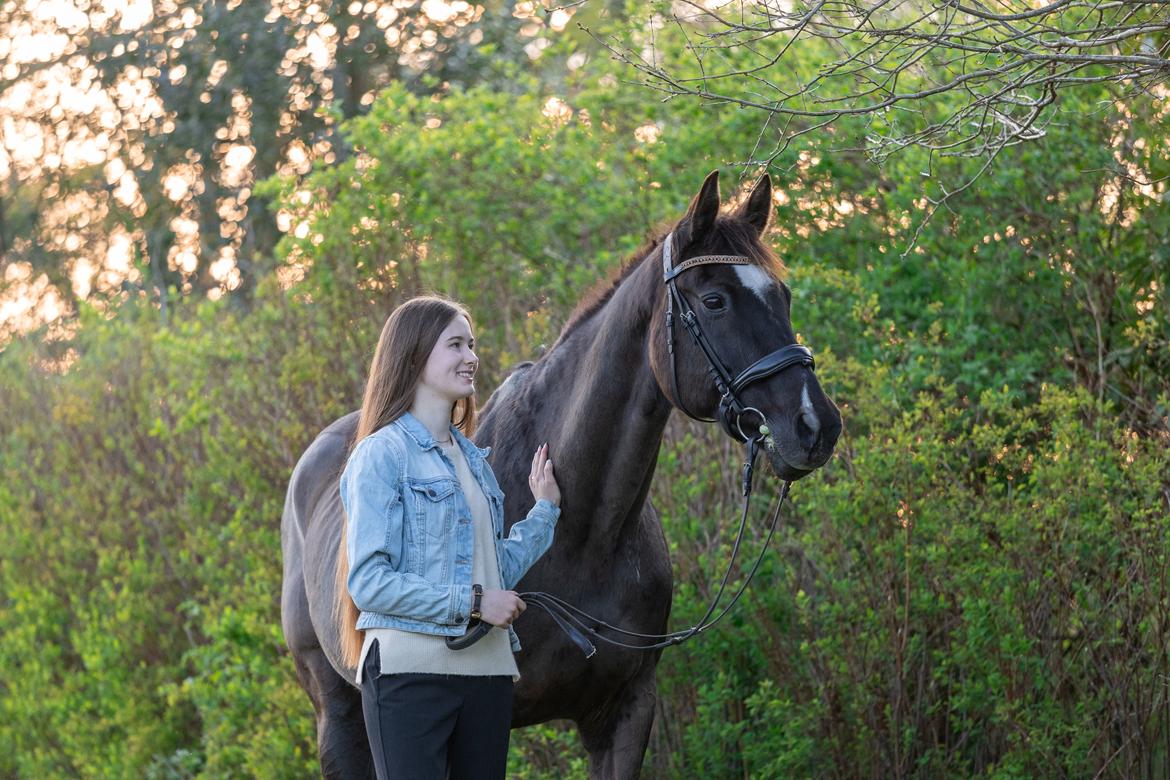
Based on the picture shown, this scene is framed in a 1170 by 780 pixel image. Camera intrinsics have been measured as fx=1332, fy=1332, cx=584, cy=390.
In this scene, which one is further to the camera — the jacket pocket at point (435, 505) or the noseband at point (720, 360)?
the noseband at point (720, 360)

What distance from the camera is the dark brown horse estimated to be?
350 centimetres

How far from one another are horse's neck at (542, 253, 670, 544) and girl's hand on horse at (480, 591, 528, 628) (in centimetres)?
84

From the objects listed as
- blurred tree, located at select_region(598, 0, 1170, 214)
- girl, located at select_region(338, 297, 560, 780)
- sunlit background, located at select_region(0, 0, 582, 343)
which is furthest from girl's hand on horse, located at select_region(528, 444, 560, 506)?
sunlit background, located at select_region(0, 0, 582, 343)

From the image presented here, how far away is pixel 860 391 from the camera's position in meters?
5.35

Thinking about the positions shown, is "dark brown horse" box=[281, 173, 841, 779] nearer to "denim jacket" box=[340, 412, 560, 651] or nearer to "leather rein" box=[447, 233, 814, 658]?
"leather rein" box=[447, 233, 814, 658]

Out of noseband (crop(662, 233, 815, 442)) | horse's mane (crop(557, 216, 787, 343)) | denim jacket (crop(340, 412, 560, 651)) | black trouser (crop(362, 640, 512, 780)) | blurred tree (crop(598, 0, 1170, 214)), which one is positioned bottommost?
black trouser (crop(362, 640, 512, 780))

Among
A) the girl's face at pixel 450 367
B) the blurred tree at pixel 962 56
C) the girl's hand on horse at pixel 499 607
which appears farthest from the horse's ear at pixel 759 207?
the girl's hand on horse at pixel 499 607

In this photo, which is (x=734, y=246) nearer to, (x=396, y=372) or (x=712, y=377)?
(x=712, y=377)

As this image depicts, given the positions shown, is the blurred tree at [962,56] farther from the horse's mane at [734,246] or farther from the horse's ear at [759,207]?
the horse's mane at [734,246]

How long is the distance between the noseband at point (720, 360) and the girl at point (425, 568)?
61 cm

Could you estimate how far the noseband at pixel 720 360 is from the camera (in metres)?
3.42

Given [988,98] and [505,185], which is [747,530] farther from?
[505,185]

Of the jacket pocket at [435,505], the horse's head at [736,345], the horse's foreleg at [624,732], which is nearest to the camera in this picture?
the jacket pocket at [435,505]

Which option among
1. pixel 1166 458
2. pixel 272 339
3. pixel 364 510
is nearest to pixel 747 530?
pixel 1166 458
